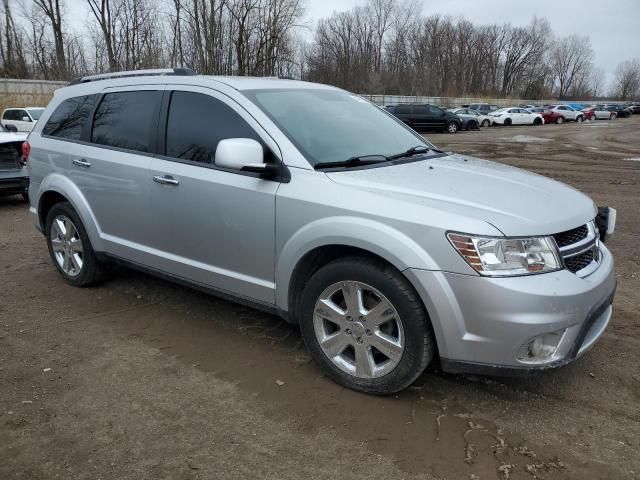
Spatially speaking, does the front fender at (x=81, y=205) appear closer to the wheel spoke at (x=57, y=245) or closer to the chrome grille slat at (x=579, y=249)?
the wheel spoke at (x=57, y=245)

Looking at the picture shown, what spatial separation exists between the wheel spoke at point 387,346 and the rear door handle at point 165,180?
178 cm

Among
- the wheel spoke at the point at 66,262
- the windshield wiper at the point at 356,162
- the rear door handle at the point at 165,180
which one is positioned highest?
the windshield wiper at the point at 356,162

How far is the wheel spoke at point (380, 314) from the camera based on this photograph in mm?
2992

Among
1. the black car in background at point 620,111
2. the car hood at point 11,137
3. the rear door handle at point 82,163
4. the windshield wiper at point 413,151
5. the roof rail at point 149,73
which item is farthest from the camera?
the black car in background at point 620,111

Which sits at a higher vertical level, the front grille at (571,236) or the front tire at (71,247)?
the front grille at (571,236)

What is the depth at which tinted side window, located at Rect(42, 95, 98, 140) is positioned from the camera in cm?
481

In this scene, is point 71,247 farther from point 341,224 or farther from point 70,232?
point 341,224

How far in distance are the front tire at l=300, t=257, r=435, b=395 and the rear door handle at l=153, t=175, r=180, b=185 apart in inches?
51.2

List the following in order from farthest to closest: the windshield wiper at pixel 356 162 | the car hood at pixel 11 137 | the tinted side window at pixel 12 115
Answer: the tinted side window at pixel 12 115
the car hood at pixel 11 137
the windshield wiper at pixel 356 162

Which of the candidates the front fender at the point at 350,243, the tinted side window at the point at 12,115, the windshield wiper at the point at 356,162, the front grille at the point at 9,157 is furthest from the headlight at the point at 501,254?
the tinted side window at the point at 12,115

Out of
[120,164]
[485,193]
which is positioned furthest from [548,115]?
[485,193]

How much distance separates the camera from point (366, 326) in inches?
122

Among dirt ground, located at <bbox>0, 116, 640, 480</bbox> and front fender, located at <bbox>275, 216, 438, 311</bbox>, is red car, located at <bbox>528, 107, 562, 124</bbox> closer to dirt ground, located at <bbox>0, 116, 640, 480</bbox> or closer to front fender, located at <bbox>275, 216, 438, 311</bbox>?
dirt ground, located at <bbox>0, 116, 640, 480</bbox>

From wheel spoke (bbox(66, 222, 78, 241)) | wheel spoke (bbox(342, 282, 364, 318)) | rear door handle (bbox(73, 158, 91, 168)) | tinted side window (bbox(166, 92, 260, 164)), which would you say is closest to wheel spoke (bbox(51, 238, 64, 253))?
wheel spoke (bbox(66, 222, 78, 241))
